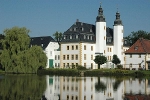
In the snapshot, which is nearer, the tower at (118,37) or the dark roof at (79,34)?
the dark roof at (79,34)

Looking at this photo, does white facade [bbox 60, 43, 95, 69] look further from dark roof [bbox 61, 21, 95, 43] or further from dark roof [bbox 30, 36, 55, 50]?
dark roof [bbox 30, 36, 55, 50]

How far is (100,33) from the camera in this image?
57.6 meters

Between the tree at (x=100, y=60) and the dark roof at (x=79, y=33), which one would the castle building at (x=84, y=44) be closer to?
the dark roof at (x=79, y=33)

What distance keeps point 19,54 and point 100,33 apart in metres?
16.8

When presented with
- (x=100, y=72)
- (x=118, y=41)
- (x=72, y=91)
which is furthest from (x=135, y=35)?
(x=72, y=91)

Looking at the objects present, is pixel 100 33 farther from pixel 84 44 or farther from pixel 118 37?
pixel 118 37

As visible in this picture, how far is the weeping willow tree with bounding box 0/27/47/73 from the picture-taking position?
47.2 m

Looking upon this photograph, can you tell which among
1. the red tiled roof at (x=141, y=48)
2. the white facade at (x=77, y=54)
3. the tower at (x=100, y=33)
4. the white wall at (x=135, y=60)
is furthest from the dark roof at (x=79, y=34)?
the red tiled roof at (x=141, y=48)

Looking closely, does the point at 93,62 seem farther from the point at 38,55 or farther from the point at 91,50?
the point at 38,55

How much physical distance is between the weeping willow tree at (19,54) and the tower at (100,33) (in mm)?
12194

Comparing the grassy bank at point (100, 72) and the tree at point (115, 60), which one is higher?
the tree at point (115, 60)

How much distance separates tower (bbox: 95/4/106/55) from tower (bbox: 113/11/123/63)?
4548mm

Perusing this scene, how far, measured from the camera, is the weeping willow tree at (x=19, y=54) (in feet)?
155

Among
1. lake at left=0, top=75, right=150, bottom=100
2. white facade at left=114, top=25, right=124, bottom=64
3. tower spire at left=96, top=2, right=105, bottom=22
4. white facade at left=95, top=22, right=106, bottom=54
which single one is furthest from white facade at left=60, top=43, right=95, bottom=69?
lake at left=0, top=75, right=150, bottom=100
